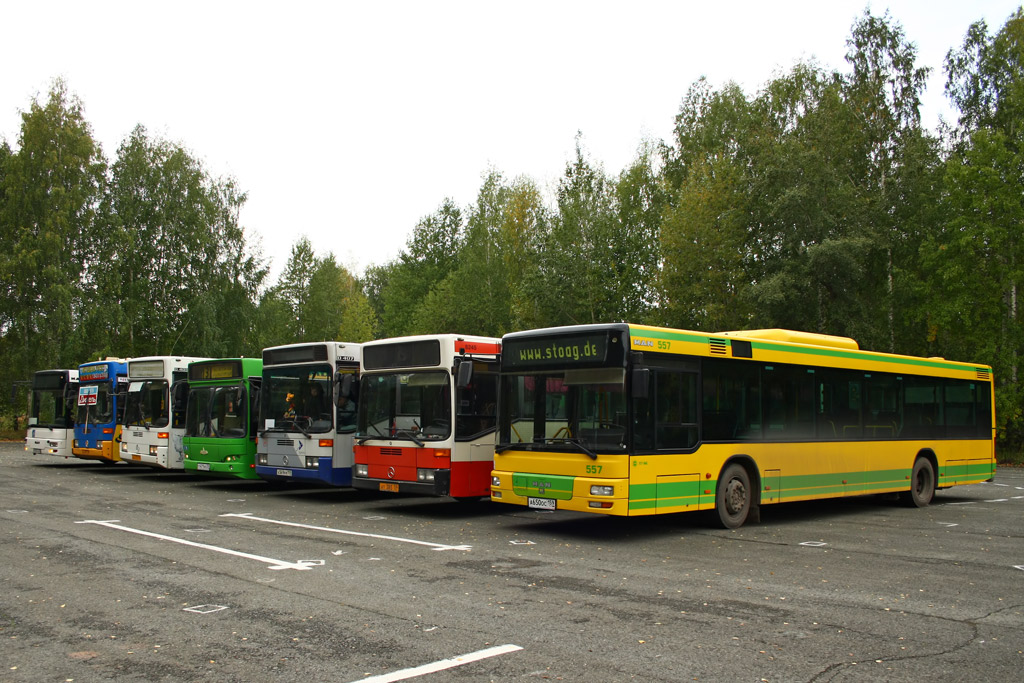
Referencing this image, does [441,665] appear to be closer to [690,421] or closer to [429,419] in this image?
[690,421]

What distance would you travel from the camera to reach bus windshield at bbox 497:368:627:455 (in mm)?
11297

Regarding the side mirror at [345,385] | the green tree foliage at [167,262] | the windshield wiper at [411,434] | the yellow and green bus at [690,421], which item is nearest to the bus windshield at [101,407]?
the side mirror at [345,385]

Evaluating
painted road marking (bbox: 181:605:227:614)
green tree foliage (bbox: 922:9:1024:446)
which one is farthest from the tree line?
painted road marking (bbox: 181:605:227:614)

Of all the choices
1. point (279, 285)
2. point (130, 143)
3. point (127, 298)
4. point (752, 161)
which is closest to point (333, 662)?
point (752, 161)

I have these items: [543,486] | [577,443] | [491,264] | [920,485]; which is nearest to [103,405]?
[543,486]

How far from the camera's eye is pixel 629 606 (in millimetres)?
7453

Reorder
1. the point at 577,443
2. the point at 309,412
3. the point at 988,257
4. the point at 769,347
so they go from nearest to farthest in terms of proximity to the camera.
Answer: the point at 577,443 < the point at 769,347 < the point at 309,412 < the point at 988,257

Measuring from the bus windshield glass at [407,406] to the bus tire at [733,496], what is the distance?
170 inches

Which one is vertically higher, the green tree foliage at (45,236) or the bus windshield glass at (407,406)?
the green tree foliage at (45,236)

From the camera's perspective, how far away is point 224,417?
18.9 meters

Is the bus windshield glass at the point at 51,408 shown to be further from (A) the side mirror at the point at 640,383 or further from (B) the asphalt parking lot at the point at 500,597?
(A) the side mirror at the point at 640,383

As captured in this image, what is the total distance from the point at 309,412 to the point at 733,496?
26.6ft

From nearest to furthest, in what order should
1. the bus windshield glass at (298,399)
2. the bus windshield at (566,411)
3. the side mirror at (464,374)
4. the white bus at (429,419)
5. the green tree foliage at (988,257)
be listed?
the bus windshield at (566,411), the side mirror at (464,374), the white bus at (429,419), the bus windshield glass at (298,399), the green tree foliage at (988,257)

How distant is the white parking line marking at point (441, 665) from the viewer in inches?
207
